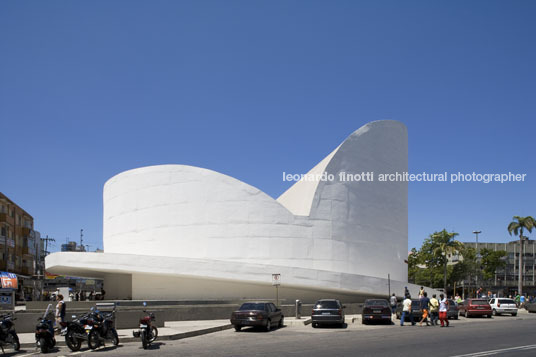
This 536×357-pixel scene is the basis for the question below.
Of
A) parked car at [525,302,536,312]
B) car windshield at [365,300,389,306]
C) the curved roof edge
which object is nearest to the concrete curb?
car windshield at [365,300,389,306]

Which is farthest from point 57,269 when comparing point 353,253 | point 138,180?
point 353,253

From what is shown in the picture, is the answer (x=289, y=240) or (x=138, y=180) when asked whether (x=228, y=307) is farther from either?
→ (x=138, y=180)

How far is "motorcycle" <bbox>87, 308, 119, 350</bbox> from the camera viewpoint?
13539 millimetres

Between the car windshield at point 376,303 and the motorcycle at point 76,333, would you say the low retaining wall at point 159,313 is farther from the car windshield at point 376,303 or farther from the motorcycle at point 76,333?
the motorcycle at point 76,333

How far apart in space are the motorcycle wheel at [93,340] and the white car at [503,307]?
85.4ft

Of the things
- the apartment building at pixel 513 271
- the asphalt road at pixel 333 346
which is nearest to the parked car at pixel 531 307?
the asphalt road at pixel 333 346

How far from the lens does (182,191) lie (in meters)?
34.1

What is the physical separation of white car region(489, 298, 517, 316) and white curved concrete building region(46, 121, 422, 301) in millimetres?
7111

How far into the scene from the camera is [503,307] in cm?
3092

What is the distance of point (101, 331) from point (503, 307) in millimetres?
26223

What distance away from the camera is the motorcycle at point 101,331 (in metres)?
13.5

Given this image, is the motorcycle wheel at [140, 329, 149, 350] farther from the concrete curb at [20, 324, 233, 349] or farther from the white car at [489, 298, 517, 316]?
the white car at [489, 298, 517, 316]

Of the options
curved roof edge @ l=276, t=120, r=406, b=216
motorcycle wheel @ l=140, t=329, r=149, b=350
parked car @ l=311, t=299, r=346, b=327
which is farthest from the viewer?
curved roof edge @ l=276, t=120, r=406, b=216

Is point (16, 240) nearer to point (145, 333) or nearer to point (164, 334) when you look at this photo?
point (164, 334)
